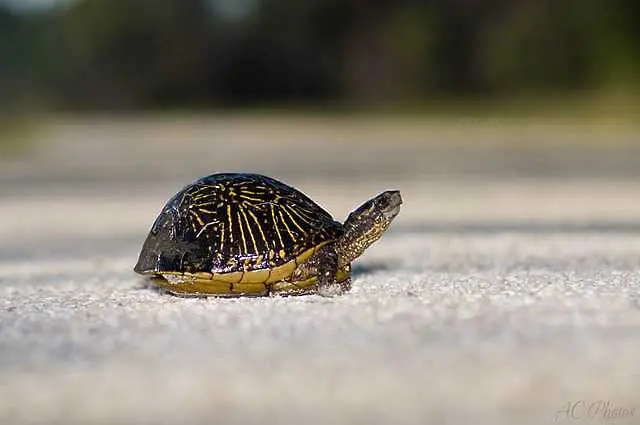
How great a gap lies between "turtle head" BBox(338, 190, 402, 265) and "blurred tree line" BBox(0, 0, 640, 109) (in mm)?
29692

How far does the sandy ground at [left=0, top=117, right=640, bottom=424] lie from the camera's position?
3.13m

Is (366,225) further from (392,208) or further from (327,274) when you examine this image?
(327,274)

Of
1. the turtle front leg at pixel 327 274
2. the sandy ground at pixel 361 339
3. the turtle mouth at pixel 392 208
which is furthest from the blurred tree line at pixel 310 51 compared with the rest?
the turtle front leg at pixel 327 274

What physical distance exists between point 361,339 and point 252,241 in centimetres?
103

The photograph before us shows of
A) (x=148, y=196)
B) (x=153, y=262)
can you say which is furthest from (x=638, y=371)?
(x=148, y=196)

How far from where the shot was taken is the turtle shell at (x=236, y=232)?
465cm

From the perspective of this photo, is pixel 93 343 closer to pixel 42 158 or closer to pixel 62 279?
pixel 62 279

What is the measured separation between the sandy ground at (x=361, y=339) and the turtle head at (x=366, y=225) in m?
0.21

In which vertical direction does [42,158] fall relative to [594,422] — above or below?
above

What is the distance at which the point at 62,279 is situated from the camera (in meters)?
5.91

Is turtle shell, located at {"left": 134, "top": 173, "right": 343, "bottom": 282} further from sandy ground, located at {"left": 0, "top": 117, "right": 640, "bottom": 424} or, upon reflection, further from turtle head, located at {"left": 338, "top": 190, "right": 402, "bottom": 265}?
A: sandy ground, located at {"left": 0, "top": 117, "right": 640, "bottom": 424}

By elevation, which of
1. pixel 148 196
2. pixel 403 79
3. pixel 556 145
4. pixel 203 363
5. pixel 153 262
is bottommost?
pixel 203 363

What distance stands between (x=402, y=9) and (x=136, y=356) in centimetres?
4060

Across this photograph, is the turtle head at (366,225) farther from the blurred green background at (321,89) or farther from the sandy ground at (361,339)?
the blurred green background at (321,89)
